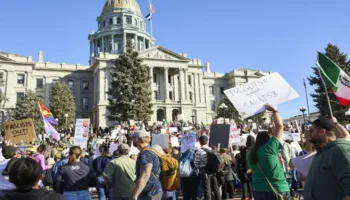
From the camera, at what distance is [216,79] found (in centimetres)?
7138

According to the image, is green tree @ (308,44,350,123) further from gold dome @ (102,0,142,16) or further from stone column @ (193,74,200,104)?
gold dome @ (102,0,142,16)

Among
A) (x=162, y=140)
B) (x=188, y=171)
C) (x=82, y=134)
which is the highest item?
(x=82, y=134)

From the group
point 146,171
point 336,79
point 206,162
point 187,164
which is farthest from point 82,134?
point 336,79

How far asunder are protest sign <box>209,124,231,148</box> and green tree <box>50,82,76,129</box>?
42425 mm

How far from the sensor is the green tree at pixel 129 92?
3728 cm

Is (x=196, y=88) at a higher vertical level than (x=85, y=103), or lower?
higher

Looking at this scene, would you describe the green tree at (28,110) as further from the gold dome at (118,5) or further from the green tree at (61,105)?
the gold dome at (118,5)

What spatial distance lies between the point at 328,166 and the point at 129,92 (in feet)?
118

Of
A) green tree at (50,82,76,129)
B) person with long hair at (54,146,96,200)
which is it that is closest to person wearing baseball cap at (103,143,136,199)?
person with long hair at (54,146,96,200)

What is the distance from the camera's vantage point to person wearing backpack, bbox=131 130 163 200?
427 centimetres

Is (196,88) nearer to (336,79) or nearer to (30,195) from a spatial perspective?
(336,79)

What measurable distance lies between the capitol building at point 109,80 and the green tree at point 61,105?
17.4 ft

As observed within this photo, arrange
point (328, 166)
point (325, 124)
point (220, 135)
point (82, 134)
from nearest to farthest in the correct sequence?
1. point (328, 166)
2. point (325, 124)
3. point (220, 135)
4. point (82, 134)

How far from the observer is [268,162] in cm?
429
